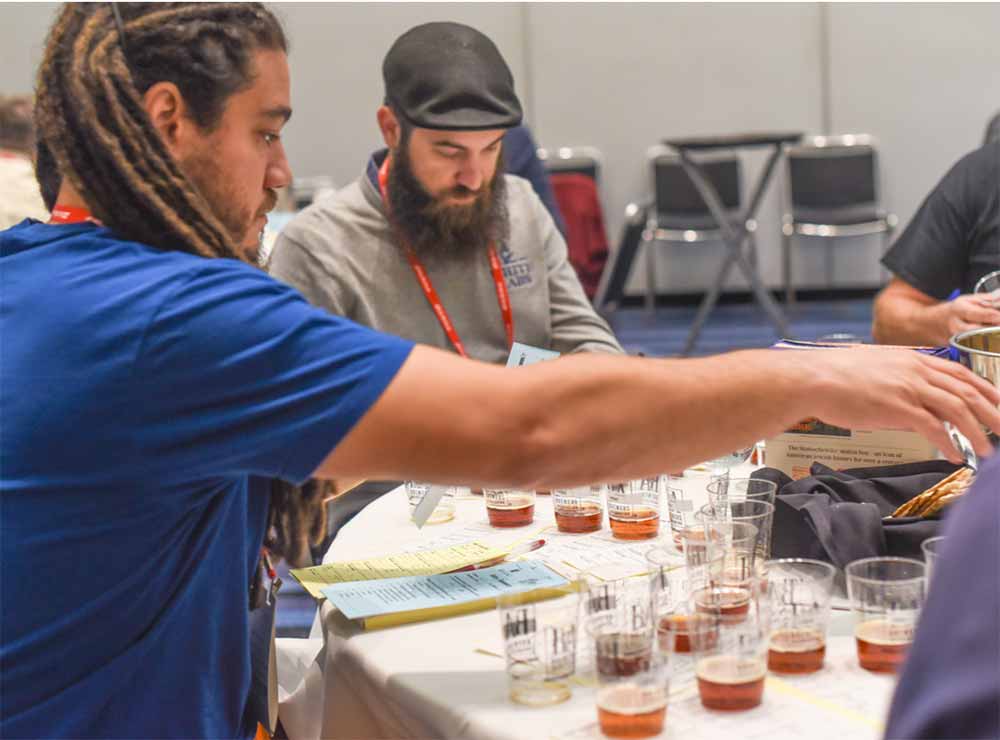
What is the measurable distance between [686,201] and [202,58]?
7.82 m

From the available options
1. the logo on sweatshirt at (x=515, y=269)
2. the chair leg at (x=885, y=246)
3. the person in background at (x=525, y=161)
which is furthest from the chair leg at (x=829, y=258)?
the logo on sweatshirt at (x=515, y=269)

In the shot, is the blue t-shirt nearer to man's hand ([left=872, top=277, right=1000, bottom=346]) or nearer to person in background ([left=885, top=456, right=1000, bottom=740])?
person in background ([left=885, top=456, right=1000, bottom=740])

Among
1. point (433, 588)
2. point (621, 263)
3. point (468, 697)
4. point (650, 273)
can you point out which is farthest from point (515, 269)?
point (650, 273)

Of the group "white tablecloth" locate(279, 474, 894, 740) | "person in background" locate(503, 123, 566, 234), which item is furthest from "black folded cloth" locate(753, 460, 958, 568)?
"person in background" locate(503, 123, 566, 234)

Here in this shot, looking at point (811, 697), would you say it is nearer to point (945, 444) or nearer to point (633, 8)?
point (945, 444)

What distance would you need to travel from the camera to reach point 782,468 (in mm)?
1960

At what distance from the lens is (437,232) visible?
3227 mm

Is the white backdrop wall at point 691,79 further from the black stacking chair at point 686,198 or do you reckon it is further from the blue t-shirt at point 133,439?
the blue t-shirt at point 133,439

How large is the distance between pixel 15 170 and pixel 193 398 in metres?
3.74

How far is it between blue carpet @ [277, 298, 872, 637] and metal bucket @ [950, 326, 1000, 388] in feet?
16.8

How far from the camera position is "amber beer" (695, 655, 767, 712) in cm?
122

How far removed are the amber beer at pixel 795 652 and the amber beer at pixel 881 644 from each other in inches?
1.8

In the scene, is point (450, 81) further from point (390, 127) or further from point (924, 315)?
point (924, 315)

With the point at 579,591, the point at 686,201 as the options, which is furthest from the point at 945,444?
the point at 686,201
